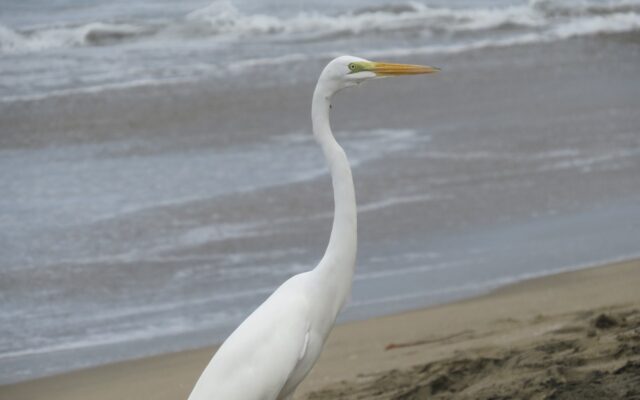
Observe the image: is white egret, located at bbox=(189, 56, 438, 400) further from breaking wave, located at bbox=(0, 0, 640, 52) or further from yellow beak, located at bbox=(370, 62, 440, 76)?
breaking wave, located at bbox=(0, 0, 640, 52)

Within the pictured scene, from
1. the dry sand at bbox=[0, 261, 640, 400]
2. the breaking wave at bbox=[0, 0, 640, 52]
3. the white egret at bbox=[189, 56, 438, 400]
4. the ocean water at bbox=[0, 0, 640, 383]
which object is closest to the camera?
the white egret at bbox=[189, 56, 438, 400]

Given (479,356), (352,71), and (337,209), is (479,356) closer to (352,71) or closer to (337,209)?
(337,209)

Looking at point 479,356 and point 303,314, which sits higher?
point 303,314

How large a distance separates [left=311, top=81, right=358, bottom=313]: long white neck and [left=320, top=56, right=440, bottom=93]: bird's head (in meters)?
0.04

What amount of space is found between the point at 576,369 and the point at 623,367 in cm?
21

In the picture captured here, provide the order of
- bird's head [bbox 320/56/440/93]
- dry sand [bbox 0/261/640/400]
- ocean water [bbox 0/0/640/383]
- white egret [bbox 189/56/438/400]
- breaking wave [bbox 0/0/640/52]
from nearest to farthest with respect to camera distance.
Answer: white egret [bbox 189/56/438/400], bird's head [bbox 320/56/440/93], dry sand [bbox 0/261/640/400], ocean water [bbox 0/0/640/383], breaking wave [bbox 0/0/640/52]

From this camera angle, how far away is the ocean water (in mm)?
7227

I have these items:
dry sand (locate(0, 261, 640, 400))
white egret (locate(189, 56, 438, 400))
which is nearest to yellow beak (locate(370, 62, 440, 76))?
white egret (locate(189, 56, 438, 400))

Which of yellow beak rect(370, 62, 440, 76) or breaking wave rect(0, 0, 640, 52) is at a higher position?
yellow beak rect(370, 62, 440, 76)

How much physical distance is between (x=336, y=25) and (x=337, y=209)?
13874 millimetres

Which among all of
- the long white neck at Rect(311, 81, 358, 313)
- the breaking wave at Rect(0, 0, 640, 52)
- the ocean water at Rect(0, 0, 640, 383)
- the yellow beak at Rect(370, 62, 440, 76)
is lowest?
the ocean water at Rect(0, 0, 640, 383)

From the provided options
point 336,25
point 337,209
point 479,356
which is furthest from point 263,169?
point 336,25

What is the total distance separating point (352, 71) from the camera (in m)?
4.50

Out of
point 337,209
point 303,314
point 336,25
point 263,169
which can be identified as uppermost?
point 337,209
